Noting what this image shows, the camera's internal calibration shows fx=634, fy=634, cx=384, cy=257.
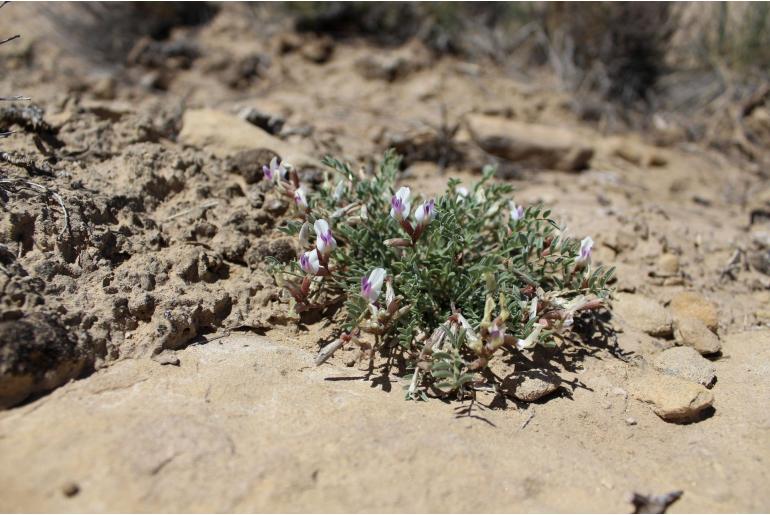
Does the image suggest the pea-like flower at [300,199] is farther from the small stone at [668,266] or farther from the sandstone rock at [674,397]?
the small stone at [668,266]

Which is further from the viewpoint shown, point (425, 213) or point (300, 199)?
point (300, 199)

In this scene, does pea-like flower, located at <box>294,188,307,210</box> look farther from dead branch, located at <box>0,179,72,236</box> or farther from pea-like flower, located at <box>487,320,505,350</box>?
pea-like flower, located at <box>487,320,505,350</box>

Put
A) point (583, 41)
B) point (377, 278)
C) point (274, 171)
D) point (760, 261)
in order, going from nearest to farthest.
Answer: point (377, 278)
point (274, 171)
point (760, 261)
point (583, 41)

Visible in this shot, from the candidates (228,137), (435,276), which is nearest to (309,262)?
(435,276)

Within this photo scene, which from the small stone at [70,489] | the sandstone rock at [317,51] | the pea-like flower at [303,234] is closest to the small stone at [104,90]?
the sandstone rock at [317,51]

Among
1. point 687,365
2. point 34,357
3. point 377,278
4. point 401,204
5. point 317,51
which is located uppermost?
point 317,51

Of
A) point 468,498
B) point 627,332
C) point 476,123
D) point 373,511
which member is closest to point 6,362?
point 373,511

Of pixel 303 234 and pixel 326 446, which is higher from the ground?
pixel 303 234

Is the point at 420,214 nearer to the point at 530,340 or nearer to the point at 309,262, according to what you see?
the point at 309,262
